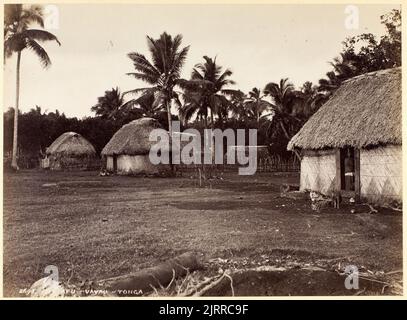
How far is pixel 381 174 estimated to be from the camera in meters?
8.11

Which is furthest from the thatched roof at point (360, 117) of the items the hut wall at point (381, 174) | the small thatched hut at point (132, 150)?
the small thatched hut at point (132, 150)

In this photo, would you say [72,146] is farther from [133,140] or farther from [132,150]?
[132,150]

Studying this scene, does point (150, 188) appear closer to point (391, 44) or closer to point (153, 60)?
point (153, 60)

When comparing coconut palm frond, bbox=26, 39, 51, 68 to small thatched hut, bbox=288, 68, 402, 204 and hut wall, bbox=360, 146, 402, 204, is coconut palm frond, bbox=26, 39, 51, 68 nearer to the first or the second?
small thatched hut, bbox=288, 68, 402, 204

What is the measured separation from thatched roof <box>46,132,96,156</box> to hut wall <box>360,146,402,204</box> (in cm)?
1214

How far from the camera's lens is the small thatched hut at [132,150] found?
16.6 meters

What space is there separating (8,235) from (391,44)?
6.62 meters

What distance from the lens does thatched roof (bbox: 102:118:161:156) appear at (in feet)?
54.8

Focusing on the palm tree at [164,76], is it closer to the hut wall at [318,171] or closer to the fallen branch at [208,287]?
the hut wall at [318,171]

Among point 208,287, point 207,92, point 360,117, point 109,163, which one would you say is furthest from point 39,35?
point 109,163

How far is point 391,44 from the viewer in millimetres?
7289

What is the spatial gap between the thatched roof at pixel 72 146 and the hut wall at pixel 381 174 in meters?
12.1
